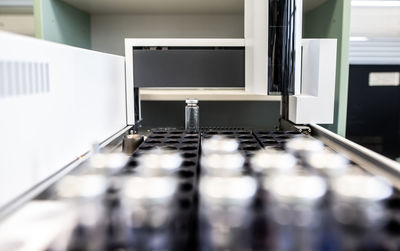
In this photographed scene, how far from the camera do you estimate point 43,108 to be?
573mm

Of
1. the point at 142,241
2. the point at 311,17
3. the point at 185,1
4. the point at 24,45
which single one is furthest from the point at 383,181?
the point at 311,17

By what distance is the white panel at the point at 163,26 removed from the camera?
1.76m

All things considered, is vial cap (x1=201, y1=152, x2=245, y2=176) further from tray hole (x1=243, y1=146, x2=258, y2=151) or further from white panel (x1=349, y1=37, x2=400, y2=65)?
white panel (x1=349, y1=37, x2=400, y2=65)

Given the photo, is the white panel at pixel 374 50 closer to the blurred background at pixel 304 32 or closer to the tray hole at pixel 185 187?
the blurred background at pixel 304 32

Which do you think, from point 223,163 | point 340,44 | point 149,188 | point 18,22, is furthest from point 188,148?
point 18,22

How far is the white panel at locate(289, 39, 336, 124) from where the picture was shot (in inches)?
42.2

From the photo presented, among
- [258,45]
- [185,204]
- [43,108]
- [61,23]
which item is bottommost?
[185,204]

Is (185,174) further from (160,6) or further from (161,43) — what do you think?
(160,6)

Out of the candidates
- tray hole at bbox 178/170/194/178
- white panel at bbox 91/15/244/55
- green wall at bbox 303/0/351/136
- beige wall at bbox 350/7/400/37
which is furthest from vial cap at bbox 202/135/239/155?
beige wall at bbox 350/7/400/37

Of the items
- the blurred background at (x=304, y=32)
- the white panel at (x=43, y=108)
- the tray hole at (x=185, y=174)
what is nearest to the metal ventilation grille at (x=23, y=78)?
the white panel at (x=43, y=108)

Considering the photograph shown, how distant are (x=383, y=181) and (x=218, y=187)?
0.81ft

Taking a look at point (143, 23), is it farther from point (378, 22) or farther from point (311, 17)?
point (378, 22)

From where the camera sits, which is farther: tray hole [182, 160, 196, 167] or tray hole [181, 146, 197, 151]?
tray hole [181, 146, 197, 151]

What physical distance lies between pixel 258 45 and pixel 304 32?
0.91 meters
